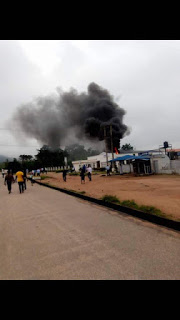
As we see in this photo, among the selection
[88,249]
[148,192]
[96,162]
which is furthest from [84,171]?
[96,162]

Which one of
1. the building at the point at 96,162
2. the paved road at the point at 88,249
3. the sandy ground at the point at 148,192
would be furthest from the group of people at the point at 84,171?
the building at the point at 96,162

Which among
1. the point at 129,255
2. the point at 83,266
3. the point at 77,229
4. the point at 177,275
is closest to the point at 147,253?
the point at 129,255

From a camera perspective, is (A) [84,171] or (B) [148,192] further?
(A) [84,171]

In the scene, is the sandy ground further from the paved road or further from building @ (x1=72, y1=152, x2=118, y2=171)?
building @ (x1=72, y1=152, x2=118, y2=171)

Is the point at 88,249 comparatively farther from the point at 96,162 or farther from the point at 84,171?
the point at 96,162

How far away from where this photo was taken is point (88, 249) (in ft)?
10.0

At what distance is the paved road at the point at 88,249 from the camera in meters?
2.33

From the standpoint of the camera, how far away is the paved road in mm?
2334
